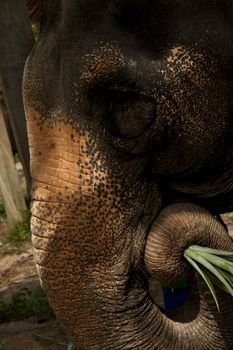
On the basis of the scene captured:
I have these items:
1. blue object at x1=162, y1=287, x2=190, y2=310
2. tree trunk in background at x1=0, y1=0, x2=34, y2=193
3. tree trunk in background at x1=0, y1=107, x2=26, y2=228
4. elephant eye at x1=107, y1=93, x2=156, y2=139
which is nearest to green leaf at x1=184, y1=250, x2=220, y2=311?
elephant eye at x1=107, y1=93, x2=156, y2=139

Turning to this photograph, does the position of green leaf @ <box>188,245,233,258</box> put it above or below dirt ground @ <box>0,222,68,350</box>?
above

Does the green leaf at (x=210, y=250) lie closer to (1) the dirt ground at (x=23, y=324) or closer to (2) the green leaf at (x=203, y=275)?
(2) the green leaf at (x=203, y=275)

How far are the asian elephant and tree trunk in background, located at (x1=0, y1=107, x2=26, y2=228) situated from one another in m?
3.06

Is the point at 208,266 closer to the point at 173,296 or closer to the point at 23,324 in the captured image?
the point at 173,296

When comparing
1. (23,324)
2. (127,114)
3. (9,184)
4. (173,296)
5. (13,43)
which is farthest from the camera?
(9,184)

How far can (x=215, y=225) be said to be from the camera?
1890 millimetres

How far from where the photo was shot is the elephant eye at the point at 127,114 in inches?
70.4

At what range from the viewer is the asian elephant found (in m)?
1.74

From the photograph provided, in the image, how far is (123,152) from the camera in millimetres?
1798

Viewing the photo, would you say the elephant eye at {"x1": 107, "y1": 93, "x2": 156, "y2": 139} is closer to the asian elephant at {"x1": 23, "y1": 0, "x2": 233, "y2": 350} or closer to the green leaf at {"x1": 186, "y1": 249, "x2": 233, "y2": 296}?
the asian elephant at {"x1": 23, "y1": 0, "x2": 233, "y2": 350}

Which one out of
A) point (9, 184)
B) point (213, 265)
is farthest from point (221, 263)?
point (9, 184)

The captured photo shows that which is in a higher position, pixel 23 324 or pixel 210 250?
pixel 210 250

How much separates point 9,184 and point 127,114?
3353 mm

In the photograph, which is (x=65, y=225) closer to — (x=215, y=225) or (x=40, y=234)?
(x=40, y=234)
